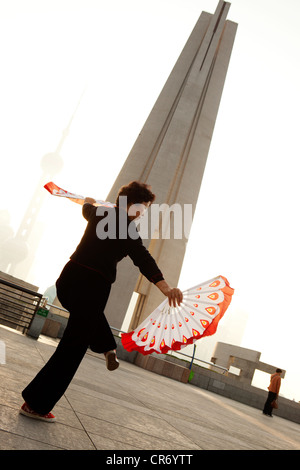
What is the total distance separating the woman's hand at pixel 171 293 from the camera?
2.98 metres

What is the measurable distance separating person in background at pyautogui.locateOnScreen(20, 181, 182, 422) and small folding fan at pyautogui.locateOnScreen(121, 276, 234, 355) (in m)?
0.30

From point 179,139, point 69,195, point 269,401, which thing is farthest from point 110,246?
point 179,139

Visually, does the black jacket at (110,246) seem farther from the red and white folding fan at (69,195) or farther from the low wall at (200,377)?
the low wall at (200,377)

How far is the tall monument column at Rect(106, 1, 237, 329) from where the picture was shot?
2709 centimetres

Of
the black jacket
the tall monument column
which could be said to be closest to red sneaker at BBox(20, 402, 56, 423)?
the black jacket

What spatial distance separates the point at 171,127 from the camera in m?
28.1

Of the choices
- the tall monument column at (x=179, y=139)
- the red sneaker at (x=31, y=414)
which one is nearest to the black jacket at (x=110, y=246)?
the red sneaker at (x=31, y=414)

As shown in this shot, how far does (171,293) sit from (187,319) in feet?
1.36

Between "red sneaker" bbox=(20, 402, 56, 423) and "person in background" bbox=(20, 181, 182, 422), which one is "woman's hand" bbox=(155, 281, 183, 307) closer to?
"person in background" bbox=(20, 181, 182, 422)

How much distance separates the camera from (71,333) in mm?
2775

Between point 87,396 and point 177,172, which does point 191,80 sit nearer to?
point 177,172

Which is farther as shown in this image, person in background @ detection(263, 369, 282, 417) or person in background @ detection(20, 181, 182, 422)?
person in background @ detection(263, 369, 282, 417)
